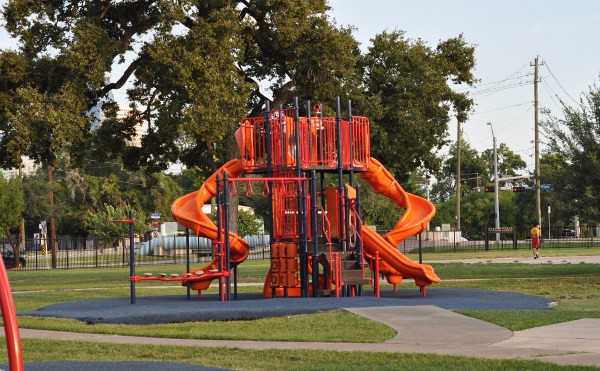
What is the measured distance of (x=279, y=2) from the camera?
36000 millimetres

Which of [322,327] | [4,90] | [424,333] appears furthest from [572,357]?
[4,90]

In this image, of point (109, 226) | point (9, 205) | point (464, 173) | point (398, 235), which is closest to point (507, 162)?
point (464, 173)

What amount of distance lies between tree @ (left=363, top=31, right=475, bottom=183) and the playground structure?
49.6ft

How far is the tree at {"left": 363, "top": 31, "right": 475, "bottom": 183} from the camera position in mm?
39062

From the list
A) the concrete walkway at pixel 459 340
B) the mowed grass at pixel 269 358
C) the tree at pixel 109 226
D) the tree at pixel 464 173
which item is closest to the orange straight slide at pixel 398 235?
the concrete walkway at pixel 459 340

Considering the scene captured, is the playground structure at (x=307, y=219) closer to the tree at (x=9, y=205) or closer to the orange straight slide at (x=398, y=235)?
the orange straight slide at (x=398, y=235)

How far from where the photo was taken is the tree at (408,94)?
39.1 meters

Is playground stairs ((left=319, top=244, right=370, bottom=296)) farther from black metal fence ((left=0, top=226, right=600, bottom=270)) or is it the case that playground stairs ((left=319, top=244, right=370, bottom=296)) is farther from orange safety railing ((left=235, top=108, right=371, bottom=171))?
black metal fence ((left=0, top=226, right=600, bottom=270))

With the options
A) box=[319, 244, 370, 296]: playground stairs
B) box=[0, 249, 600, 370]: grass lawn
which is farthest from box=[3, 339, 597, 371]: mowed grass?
box=[319, 244, 370, 296]: playground stairs

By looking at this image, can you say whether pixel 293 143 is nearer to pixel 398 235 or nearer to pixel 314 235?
pixel 314 235

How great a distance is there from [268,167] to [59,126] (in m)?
12.3

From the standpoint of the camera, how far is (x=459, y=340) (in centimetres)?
1362

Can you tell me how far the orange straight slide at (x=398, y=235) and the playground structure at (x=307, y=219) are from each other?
28mm

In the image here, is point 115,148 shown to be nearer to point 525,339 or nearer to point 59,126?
point 59,126
